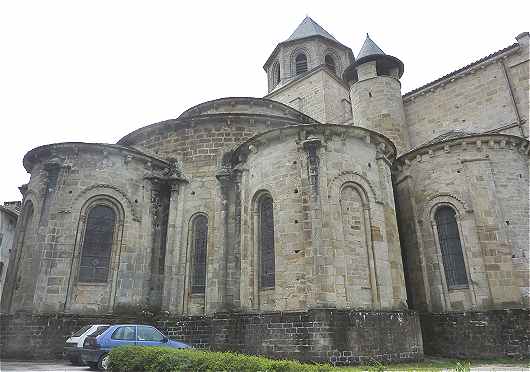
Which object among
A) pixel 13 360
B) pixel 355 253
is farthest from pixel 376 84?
pixel 13 360

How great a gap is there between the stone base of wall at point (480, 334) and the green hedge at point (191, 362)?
8.27 metres

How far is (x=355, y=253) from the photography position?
36.7ft

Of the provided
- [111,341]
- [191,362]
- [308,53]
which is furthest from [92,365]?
[308,53]

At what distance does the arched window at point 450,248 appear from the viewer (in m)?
12.8

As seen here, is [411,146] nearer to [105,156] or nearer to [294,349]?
[294,349]

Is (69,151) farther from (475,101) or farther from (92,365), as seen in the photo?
(475,101)

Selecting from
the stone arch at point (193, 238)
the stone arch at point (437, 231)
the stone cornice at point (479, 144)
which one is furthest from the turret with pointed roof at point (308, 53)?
the stone arch at point (193, 238)

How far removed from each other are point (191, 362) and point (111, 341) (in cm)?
381

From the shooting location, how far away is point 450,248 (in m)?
13.2

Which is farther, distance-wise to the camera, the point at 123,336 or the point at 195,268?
the point at 195,268

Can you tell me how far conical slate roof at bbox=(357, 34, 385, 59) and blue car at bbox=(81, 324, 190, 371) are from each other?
1691 centimetres

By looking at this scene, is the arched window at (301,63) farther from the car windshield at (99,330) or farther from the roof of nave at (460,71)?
the car windshield at (99,330)

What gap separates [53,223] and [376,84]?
15.8 metres

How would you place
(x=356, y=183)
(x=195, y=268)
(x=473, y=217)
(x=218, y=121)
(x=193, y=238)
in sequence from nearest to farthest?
(x=356, y=183), (x=473, y=217), (x=195, y=268), (x=193, y=238), (x=218, y=121)
